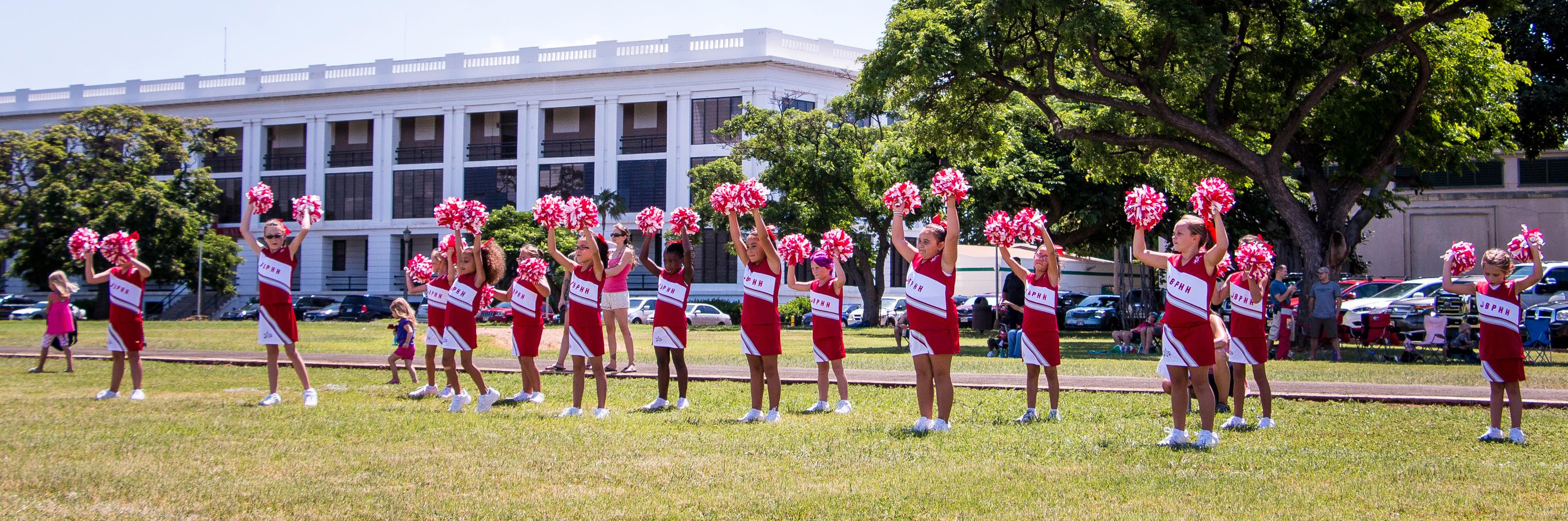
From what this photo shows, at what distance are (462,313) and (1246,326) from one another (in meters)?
6.86

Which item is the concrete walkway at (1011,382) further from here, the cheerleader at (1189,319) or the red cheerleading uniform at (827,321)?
the cheerleader at (1189,319)

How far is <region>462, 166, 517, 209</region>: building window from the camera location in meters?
64.1

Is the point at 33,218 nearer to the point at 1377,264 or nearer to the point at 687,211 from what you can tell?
the point at 687,211

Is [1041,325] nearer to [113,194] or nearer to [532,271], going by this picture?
[532,271]

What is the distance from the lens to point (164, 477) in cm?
657

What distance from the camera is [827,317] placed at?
10320 millimetres

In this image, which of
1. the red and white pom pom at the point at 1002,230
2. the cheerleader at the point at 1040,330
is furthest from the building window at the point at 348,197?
the red and white pom pom at the point at 1002,230

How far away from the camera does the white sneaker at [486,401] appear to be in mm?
10250

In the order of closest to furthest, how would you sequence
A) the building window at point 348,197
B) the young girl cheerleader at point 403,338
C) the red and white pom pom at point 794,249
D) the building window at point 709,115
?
the red and white pom pom at point 794,249, the young girl cheerleader at point 403,338, the building window at point 709,115, the building window at point 348,197

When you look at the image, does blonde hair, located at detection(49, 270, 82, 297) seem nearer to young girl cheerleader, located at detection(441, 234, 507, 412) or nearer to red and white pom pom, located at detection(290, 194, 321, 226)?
red and white pom pom, located at detection(290, 194, 321, 226)

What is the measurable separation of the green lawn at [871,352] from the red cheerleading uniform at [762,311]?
21.2 ft

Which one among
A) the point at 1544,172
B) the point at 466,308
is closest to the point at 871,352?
the point at 466,308

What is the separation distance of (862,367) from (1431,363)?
9830 mm

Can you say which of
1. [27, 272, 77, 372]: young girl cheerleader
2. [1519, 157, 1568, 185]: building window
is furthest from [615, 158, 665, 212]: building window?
[27, 272, 77, 372]: young girl cheerleader
